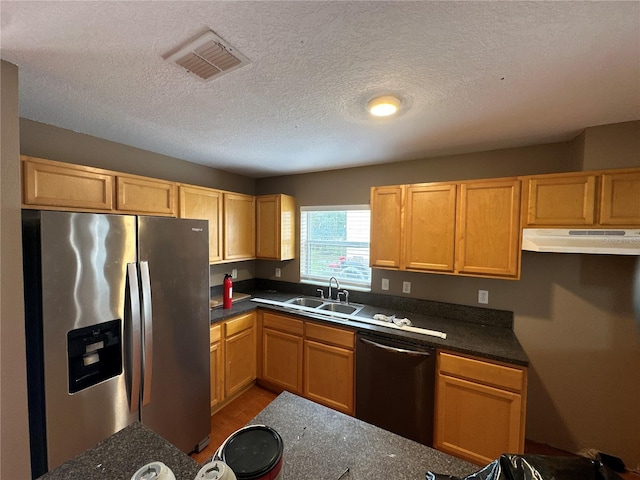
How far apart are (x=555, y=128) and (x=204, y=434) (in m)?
3.45

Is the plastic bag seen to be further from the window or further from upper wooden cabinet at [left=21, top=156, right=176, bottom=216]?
upper wooden cabinet at [left=21, top=156, right=176, bottom=216]

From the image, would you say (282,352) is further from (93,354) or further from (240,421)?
(93,354)

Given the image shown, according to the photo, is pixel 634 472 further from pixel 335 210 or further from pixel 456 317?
pixel 335 210

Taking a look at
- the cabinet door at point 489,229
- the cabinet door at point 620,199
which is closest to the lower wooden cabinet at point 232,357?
the cabinet door at point 489,229

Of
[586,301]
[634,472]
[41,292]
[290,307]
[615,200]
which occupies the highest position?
[615,200]

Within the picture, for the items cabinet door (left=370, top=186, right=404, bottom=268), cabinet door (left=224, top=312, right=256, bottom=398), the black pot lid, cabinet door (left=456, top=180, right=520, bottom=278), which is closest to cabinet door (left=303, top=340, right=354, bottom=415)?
cabinet door (left=224, top=312, right=256, bottom=398)

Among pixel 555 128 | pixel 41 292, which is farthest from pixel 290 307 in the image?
pixel 555 128

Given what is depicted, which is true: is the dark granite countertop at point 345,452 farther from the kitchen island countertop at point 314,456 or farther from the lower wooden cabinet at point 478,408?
the lower wooden cabinet at point 478,408

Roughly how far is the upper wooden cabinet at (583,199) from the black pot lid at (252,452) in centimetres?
211

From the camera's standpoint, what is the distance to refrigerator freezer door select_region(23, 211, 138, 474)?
1254 mm

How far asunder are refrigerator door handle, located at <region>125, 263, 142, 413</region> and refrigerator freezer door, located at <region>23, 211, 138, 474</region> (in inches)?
1.7

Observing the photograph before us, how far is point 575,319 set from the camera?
6.43ft

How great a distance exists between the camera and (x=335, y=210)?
309 cm

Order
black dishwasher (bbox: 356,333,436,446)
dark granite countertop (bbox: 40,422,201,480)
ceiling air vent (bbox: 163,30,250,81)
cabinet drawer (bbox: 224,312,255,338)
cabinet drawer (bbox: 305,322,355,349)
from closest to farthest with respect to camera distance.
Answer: dark granite countertop (bbox: 40,422,201,480) → ceiling air vent (bbox: 163,30,250,81) → black dishwasher (bbox: 356,333,436,446) → cabinet drawer (bbox: 305,322,355,349) → cabinet drawer (bbox: 224,312,255,338)
